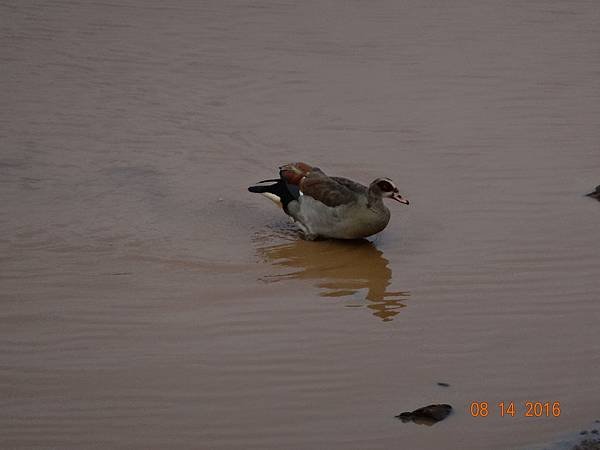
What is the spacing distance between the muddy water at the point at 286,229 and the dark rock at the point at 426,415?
0.08m

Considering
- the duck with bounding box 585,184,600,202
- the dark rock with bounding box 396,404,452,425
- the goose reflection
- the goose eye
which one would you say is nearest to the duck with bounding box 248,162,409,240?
the goose eye

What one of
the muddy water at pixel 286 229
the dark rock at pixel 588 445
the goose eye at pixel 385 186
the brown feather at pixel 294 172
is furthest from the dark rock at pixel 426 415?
the brown feather at pixel 294 172

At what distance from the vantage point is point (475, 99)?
1354cm

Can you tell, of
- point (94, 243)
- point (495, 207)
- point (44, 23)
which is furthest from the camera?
point (44, 23)

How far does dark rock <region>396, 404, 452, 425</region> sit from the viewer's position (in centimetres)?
634

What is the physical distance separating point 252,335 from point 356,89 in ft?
22.7

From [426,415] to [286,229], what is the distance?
4.07 metres

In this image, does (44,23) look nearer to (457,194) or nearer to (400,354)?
(457,194)

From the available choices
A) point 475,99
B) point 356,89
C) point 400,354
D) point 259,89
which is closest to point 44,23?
point 259,89

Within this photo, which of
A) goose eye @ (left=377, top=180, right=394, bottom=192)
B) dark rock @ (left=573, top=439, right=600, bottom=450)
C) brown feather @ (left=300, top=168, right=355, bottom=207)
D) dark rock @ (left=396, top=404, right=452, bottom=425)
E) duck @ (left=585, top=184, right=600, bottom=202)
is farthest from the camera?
duck @ (left=585, top=184, right=600, bottom=202)

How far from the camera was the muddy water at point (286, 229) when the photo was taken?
21.6 feet

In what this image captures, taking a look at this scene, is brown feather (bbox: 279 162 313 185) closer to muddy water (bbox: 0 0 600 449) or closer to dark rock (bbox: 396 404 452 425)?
muddy water (bbox: 0 0 600 449)

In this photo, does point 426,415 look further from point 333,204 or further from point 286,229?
point 286,229
